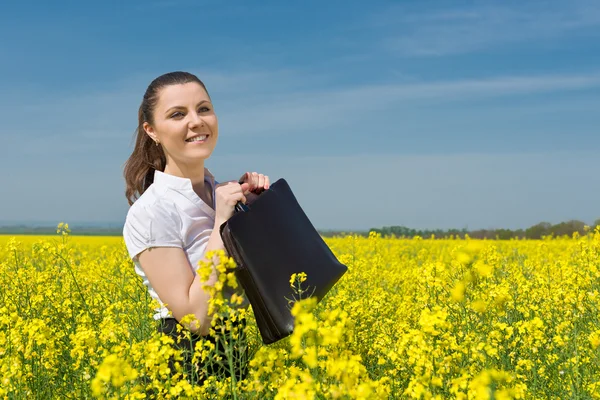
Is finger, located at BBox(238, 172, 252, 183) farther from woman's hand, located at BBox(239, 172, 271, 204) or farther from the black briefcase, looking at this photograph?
the black briefcase

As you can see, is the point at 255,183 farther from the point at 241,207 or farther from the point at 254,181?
the point at 241,207

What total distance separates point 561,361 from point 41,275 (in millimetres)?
4067

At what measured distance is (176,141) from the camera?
3.11 m

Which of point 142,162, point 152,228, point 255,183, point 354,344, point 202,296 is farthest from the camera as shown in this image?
point 354,344

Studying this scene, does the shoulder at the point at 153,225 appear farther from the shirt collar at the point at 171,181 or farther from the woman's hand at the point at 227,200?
the woman's hand at the point at 227,200

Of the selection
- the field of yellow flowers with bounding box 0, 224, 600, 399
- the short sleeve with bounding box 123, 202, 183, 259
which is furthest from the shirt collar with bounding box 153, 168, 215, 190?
the field of yellow flowers with bounding box 0, 224, 600, 399

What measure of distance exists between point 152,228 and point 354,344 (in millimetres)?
1697

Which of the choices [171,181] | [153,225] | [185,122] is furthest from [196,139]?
[153,225]

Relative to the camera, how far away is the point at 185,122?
3078 mm

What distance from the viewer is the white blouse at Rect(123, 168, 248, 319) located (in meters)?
2.90

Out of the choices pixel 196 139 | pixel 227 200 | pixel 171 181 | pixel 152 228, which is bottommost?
pixel 152 228

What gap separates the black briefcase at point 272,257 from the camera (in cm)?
268

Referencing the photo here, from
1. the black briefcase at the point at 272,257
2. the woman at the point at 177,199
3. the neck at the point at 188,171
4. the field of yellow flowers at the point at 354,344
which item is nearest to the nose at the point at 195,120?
the woman at the point at 177,199

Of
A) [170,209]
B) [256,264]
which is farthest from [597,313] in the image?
[170,209]
